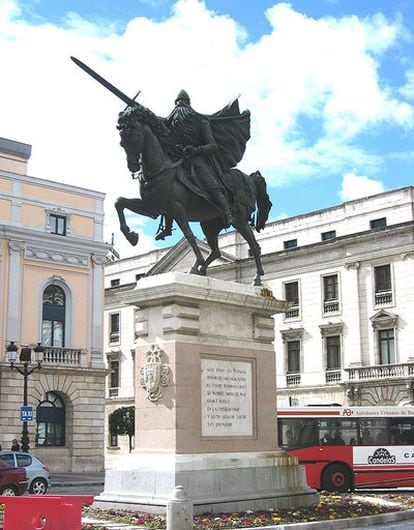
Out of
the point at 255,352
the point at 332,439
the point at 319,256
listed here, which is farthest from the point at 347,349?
the point at 255,352

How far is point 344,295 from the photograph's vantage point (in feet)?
171

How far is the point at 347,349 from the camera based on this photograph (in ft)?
169

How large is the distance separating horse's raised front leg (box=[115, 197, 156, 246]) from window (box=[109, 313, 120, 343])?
175ft

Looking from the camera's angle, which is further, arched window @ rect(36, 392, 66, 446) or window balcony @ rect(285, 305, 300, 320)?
window balcony @ rect(285, 305, 300, 320)

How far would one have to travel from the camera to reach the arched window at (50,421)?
138ft

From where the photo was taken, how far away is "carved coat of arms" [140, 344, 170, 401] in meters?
13.7

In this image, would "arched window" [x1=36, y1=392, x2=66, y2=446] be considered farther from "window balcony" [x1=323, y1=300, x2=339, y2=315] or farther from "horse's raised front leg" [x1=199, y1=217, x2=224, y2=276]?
"horse's raised front leg" [x1=199, y1=217, x2=224, y2=276]

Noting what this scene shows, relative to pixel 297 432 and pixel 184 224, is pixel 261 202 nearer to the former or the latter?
pixel 184 224

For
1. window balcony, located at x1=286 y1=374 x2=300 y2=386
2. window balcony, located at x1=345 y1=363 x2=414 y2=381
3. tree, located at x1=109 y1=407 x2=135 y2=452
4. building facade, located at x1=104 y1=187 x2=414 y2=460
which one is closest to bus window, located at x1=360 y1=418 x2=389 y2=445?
building facade, located at x1=104 y1=187 x2=414 y2=460

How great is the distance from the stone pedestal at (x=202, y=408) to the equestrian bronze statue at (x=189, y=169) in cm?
126

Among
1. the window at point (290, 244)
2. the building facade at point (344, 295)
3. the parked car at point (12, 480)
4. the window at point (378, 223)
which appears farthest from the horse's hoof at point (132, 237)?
the window at point (290, 244)

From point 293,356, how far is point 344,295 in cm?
557

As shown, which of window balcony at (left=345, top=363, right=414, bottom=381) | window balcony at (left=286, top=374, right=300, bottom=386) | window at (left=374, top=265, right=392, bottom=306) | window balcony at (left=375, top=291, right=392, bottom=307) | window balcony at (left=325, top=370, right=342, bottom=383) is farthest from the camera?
window balcony at (left=286, top=374, right=300, bottom=386)

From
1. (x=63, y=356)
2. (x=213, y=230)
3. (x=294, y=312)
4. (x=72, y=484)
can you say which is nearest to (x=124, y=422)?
(x=294, y=312)
